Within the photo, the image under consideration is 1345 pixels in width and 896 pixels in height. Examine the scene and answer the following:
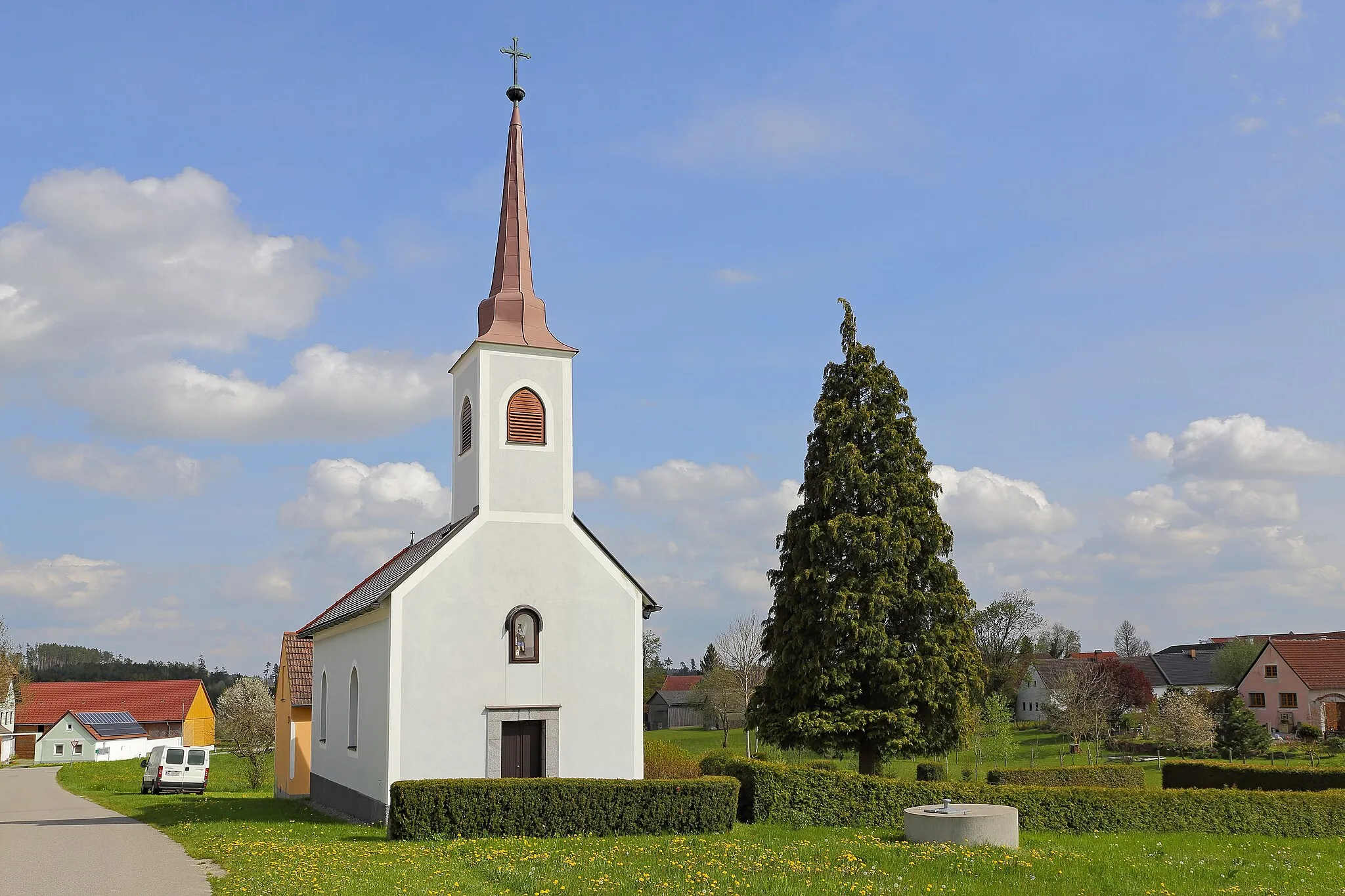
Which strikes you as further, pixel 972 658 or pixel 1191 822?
pixel 972 658

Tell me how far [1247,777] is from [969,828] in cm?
1492

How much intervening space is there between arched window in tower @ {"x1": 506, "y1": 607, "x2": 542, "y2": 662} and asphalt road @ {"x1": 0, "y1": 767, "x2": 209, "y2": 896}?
7.52 meters

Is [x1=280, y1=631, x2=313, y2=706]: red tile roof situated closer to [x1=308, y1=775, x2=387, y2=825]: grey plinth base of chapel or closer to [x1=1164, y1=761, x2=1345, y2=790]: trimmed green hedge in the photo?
[x1=308, y1=775, x2=387, y2=825]: grey plinth base of chapel

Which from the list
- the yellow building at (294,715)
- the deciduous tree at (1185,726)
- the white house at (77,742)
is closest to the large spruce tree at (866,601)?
the yellow building at (294,715)

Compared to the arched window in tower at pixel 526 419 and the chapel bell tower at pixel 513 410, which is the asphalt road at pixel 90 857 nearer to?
the chapel bell tower at pixel 513 410

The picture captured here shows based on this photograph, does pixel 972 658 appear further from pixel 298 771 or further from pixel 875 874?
pixel 298 771

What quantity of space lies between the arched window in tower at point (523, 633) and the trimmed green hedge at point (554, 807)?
346cm

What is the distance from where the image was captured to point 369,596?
26.9m

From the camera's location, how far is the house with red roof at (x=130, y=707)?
3285 inches

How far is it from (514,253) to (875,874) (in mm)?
17558

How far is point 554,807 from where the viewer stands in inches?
798

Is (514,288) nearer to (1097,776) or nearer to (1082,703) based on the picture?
(1097,776)

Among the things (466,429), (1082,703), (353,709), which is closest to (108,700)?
(353,709)

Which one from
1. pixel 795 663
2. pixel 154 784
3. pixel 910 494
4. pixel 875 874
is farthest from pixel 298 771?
A: pixel 875 874
